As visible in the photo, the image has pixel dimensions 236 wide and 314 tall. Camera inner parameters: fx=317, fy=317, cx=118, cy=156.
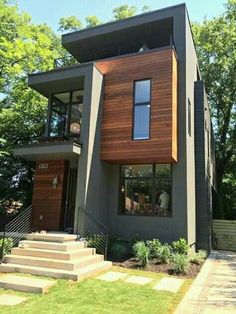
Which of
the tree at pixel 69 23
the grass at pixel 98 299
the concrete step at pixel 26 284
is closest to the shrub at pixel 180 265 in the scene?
the grass at pixel 98 299

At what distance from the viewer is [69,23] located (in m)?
24.4

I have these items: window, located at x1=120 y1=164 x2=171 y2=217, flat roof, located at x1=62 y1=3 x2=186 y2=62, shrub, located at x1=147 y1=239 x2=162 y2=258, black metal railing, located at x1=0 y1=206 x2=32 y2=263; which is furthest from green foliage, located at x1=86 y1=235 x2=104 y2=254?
flat roof, located at x1=62 y1=3 x2=186 y2=62

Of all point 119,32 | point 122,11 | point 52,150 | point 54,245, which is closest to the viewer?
point 54,245

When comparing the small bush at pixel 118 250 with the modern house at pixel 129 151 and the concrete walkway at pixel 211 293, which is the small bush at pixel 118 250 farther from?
the concrete walkway at pixel 211 293

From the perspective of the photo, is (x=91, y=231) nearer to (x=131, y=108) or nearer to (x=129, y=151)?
(x=129, y=151)

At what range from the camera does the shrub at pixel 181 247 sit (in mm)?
9609

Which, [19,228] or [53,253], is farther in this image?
[19,228]

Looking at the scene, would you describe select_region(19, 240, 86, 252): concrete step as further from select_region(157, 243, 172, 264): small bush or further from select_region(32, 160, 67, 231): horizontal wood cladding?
select_region(157, 243, 172, 264): small bush

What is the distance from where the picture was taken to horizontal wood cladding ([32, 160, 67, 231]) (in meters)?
11.1

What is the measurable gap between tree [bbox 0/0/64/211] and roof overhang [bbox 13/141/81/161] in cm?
353

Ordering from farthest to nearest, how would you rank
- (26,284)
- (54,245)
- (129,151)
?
(129,151) → (54,245) → (26,284)

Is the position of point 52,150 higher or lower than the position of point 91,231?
higher

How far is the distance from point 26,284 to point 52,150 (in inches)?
194

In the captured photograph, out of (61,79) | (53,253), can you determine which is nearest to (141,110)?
(61,79)
